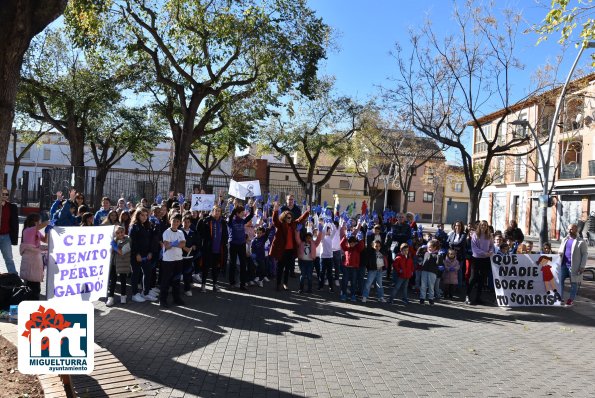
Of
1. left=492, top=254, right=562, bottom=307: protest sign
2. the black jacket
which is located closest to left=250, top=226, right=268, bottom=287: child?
the black jacket

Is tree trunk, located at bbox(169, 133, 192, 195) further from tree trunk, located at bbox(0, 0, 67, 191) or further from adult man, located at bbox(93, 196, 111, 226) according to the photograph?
tree trunk, located at bbox(0, 0, 67, 191)

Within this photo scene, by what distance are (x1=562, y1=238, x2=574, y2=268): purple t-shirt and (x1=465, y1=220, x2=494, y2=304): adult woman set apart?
1699mm

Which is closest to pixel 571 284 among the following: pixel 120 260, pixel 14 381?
pixel 120 260

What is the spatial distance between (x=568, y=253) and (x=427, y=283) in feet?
10.8

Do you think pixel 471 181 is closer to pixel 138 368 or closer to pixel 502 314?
pixel 502 314

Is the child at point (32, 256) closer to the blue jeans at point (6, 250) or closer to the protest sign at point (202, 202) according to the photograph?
the blue jeans at point (6, 250)

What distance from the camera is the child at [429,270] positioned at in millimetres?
10539

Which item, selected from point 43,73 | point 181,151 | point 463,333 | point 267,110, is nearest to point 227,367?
point 463,333

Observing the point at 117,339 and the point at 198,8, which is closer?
the point at 117,339

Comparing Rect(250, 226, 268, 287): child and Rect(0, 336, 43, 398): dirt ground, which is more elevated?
Rect(250, 226, 268, 287): child

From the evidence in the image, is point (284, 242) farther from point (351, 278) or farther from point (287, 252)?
point (351, 278)

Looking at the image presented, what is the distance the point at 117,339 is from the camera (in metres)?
6.64

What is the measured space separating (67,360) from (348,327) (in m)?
5.50

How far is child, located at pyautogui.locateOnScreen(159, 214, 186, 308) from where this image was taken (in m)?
8.80
